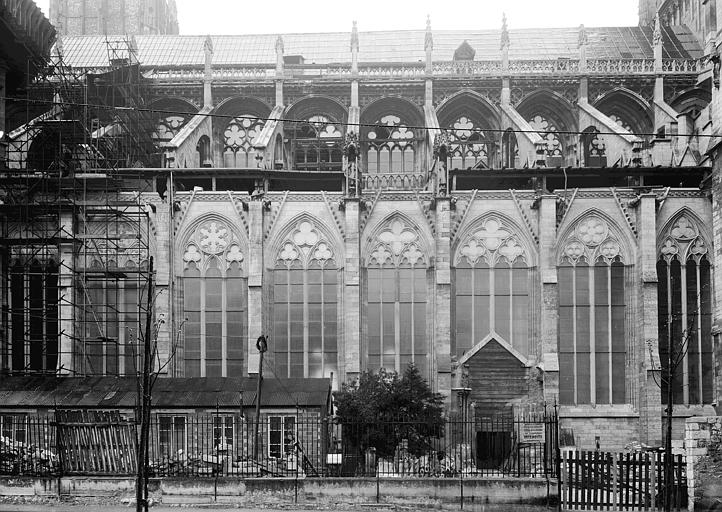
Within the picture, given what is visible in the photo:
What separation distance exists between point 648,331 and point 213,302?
58.2ft

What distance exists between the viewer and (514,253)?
4256cm

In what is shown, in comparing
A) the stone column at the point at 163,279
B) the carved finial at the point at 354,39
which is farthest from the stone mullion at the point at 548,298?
the stone column at the point at 163,279

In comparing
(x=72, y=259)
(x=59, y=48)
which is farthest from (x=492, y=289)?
(x=59, y=48)

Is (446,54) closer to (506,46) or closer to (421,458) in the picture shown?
(506,46)

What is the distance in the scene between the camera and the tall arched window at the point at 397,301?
1666 inches

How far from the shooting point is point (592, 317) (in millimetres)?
42000

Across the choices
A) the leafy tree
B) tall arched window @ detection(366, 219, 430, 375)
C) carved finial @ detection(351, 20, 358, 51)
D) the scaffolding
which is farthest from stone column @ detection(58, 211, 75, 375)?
carved finial @ detection(351, 20, 358, 51)

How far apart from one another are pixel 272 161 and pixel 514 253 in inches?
462

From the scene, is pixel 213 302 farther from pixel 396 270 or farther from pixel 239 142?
Result: pixel 239 142

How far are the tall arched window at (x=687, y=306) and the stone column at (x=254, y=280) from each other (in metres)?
16.4

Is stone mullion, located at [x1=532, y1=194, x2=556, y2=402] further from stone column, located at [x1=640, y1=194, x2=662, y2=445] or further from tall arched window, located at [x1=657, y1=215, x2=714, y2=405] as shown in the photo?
tall arched window, located at [x1=657, y1=215, x2=714, y2=405]

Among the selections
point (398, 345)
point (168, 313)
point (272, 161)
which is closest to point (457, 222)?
point (398, 345)

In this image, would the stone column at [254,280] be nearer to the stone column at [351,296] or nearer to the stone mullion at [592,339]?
the stone column at [351,296]

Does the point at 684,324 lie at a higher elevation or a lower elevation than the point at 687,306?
lower
